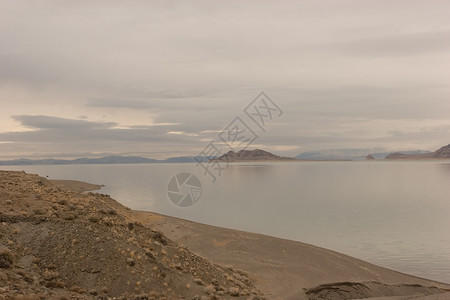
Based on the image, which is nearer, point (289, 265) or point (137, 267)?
point (137, 267)

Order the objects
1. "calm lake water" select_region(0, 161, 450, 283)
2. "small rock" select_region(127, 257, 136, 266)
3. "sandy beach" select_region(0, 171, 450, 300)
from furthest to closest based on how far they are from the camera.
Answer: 1. "calm lake water" select_region(0, 161, 450, 283)
2. "small rock" select_region(127, 257, 136, 266)
3. "sandy beach" select_region(0, 171, 450, 300)

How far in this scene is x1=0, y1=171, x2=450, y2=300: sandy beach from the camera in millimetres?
16500

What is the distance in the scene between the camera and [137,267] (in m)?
18.5

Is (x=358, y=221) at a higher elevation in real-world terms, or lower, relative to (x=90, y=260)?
lower

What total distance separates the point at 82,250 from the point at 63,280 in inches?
85.5

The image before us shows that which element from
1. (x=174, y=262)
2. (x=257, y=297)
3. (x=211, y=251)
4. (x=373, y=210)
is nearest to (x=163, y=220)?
(x=211, y=251)

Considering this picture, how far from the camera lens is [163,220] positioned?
137 ft

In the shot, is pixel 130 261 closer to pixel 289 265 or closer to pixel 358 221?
pixel 289 265

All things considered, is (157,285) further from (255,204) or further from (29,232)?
(255,204)

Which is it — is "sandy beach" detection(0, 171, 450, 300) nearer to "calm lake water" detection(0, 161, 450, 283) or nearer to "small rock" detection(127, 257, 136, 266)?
"small rock" detection(127, 257, 136, 266)

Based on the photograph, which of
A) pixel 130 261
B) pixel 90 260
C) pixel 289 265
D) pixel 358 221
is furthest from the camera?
pixel 358 221

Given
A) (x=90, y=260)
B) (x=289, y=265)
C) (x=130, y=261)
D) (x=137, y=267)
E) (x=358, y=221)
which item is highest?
(x=90, y=260)

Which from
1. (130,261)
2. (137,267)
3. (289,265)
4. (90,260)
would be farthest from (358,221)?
(90,260)

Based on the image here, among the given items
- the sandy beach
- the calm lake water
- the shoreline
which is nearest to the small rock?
the sandy beach
